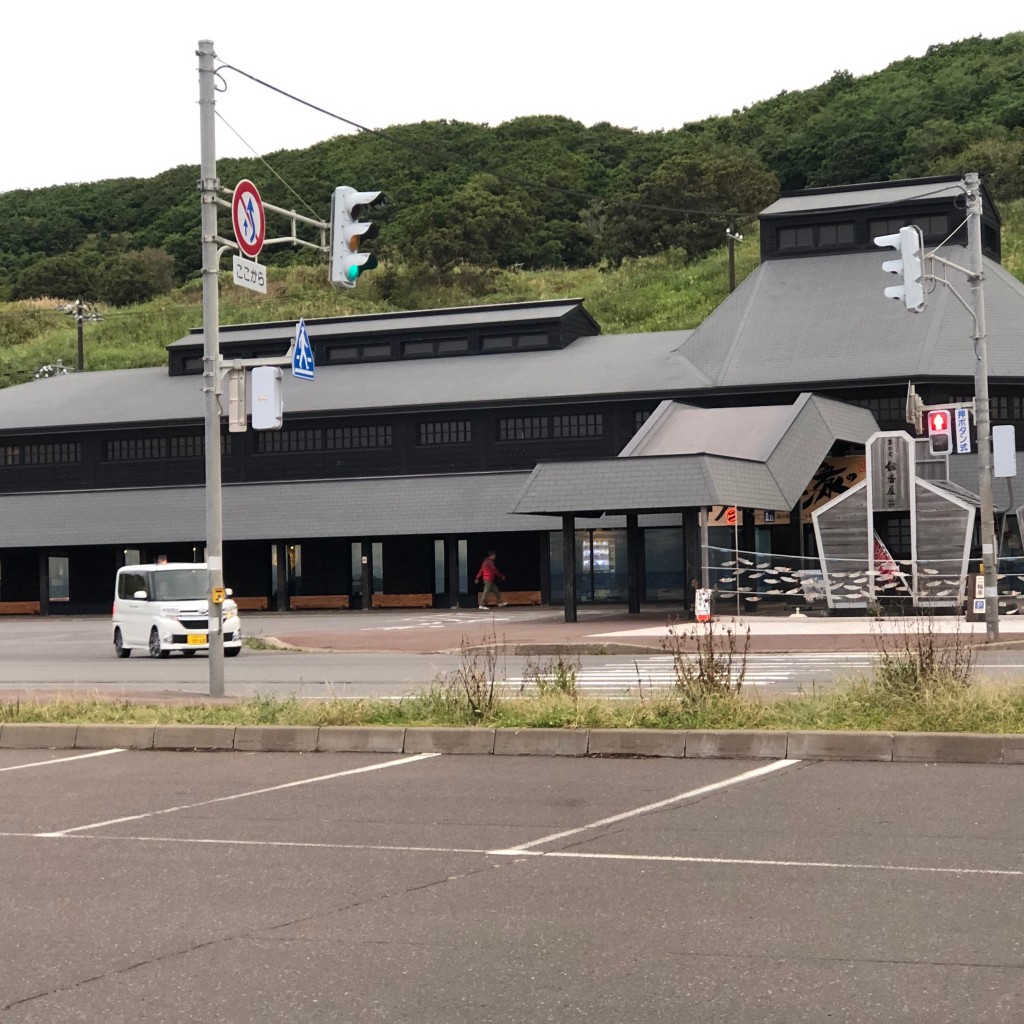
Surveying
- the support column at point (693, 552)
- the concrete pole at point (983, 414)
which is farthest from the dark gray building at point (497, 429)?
the concrete pole at point (983, 414)

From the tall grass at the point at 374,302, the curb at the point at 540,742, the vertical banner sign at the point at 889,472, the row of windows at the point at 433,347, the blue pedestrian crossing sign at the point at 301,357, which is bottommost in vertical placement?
the curb at the point at 540,742

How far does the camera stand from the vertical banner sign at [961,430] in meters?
36.4

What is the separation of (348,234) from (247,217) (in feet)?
4.27

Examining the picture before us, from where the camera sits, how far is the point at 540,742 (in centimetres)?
1369

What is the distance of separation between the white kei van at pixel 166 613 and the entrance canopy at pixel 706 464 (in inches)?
363

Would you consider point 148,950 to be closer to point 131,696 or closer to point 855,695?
point 855,695

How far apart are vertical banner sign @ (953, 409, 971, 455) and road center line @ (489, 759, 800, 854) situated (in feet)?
83.3

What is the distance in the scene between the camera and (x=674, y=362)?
166 ft

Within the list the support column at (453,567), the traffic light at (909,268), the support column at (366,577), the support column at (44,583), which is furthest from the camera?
the support column at (44,583)

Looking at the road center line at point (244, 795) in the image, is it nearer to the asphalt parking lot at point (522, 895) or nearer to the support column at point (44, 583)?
the asphalt parking lot at point (522, 895)

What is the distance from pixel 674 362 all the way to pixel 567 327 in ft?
23.0

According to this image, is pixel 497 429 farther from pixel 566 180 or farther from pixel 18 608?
pixel 566 180

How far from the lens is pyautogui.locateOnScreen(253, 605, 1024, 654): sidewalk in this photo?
2816cm

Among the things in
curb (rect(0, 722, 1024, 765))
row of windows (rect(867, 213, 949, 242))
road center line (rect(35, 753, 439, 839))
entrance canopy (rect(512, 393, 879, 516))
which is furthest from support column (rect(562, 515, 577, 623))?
road center line (rect(35, 753, 439, 839))
